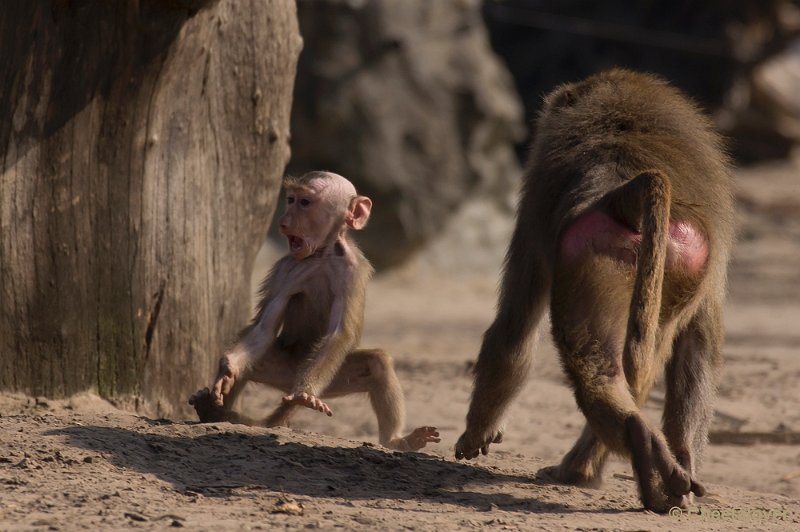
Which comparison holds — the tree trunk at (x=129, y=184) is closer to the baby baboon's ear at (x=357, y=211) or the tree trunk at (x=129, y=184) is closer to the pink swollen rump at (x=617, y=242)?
the baby baboon's ear at (x=357, y=211)

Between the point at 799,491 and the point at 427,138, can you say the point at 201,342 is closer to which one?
the point at 799,491

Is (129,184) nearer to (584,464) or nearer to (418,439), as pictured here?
(418,439)

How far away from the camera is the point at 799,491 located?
5.73 meters

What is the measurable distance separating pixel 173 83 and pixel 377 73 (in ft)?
26.0

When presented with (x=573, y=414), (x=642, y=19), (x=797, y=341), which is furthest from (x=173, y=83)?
(x=642, y=19)

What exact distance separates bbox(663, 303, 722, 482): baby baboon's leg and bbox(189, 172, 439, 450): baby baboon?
0.95 meters

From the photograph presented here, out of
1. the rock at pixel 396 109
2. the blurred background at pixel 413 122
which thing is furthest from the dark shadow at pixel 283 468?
the rock at pixel 396 109

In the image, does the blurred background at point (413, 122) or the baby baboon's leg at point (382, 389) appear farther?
the blurred background at point (413, 122)

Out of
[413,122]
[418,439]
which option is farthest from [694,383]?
[413,122]

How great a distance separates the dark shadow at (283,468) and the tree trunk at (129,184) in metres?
0.63

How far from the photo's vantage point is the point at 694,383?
185 inches

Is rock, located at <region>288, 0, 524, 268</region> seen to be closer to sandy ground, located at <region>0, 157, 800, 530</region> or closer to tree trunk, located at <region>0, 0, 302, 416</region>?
sandy ground, located at <region>0, 157, 800, 530</region>

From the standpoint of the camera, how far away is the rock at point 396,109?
502 inches

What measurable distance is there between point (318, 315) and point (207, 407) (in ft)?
1.89
